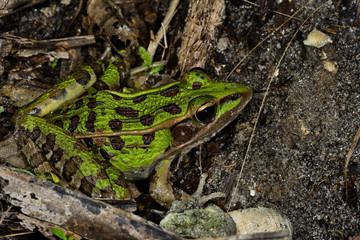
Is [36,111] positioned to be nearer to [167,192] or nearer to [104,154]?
[104,154]

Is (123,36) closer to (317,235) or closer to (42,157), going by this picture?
(42,157)

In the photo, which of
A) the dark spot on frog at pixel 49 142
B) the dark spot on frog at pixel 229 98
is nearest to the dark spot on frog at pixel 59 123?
the dark spot on frog at pixel 49 142

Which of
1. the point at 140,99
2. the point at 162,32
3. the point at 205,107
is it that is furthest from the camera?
the point at 162,32

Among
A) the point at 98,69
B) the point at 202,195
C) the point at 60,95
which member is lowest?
the point at 202,195

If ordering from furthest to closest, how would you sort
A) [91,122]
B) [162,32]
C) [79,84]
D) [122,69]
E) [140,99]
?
[162,32], [122,69], [79,84], [140,99], [91,122]

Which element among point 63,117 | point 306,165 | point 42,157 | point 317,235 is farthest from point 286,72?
point 42,157

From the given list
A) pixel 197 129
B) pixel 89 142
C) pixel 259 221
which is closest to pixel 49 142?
pixel 89 142

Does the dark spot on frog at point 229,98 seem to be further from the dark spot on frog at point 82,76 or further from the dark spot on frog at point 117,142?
the dark spot on frog at point 82,76

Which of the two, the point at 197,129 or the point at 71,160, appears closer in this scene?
the point at 71,160
